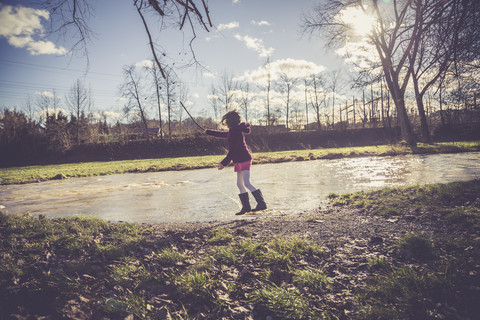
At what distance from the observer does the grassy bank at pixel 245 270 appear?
7.07 feet

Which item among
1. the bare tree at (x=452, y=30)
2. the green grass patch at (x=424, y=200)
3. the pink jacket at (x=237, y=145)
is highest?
the bare tree at (x=452, y=30)

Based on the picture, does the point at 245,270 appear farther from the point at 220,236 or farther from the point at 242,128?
the point at 242,128

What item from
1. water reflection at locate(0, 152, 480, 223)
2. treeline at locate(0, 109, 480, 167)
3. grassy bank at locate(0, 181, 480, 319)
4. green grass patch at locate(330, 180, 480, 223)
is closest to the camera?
grassy bank at locate(0, 181, 480, 319)

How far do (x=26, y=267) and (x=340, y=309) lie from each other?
3.33 m

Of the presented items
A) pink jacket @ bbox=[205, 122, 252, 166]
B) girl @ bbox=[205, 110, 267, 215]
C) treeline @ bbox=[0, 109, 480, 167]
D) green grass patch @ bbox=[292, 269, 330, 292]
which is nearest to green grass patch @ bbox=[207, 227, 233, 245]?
girl @ bbox=[205, 110, 267, 215]

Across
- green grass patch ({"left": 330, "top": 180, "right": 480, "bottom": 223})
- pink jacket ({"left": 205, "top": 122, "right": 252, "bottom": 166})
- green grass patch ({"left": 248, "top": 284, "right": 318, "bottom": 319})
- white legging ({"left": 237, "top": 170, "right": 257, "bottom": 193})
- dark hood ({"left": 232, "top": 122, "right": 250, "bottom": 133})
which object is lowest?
green grass patch ({"left": 248, "top": 284, "right": 318, "bottom": 319})

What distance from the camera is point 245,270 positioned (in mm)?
2828

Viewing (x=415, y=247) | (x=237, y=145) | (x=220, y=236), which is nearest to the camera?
(x=415, y=247)

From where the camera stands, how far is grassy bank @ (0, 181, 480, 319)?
2.15 metres

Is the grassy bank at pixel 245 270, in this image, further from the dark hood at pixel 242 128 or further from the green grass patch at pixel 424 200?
the dark hood at pixel 242 128

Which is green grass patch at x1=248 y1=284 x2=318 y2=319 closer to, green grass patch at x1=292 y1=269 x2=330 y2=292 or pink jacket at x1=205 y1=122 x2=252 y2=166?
green grass patch at x1=292 y1=269 x2=330 y2=292

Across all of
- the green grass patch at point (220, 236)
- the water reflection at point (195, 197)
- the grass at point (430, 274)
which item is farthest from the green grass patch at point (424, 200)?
the green grass patch at point (220, 236)

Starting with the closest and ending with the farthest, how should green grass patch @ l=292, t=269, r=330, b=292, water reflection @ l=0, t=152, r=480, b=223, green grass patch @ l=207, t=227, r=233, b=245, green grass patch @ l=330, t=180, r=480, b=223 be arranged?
green grass patch @ l=292, t=269, r=330, b=292 → green grass patch @ l=207, t=227, r=233, b=245 → green grass patch @ l=330, t=180, r=480, b=223 → water reflection @ l=0, t=152, r=480, b=223

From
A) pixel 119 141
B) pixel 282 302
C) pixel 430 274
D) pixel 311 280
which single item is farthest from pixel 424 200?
pixel 119 141
